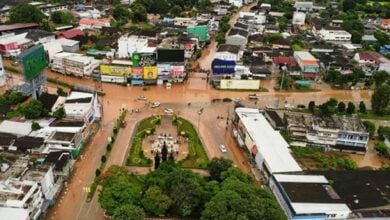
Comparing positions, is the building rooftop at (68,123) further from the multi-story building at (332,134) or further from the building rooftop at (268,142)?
the multi-story building at (332,134)

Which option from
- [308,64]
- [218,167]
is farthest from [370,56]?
[218,167]

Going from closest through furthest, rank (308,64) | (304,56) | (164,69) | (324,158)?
(324,158), (164,69), (308,64), (304,56)

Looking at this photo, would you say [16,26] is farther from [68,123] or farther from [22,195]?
[22,195]

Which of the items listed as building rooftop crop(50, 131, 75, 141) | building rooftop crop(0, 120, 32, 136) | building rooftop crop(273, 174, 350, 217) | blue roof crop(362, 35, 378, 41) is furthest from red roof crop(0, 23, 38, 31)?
blue roof crop(362, 35, 378, 41)

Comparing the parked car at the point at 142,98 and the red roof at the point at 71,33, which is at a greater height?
the red roof at the point at 71,33

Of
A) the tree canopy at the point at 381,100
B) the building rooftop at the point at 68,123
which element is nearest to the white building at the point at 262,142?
the building rooftop at the point at 68,123
